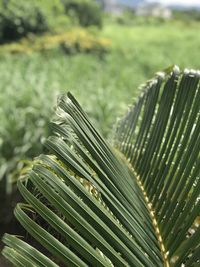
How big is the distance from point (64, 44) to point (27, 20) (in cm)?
125

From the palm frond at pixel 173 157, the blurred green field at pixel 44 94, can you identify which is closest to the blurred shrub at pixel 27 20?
the blurred green field at pixel 44 94

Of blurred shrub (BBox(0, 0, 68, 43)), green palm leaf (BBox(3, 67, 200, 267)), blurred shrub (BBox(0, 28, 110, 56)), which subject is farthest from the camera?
blurred shrub (BBox(0, 28, 110, 56))

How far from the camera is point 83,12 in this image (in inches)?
799

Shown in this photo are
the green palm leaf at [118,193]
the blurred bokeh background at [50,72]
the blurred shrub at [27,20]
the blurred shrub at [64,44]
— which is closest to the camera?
the green palm leaf at [118,193]

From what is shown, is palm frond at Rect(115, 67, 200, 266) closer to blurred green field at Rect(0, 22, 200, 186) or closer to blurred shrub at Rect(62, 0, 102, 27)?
blurred green field at Rect(0, 22, 200, 186)

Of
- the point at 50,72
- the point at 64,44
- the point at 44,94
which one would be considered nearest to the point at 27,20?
the point at 64,44

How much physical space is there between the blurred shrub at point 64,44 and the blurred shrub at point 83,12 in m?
2.14

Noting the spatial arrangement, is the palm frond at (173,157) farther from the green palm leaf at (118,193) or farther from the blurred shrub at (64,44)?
the blurred shrub at (64,44)

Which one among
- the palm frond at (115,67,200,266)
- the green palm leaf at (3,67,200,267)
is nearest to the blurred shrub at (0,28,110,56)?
the palm frond at (115,67,200,266)

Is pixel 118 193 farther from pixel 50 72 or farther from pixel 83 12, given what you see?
pixel 83 12

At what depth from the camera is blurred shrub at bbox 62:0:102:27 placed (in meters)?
18.9

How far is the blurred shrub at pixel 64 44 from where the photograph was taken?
13.4m

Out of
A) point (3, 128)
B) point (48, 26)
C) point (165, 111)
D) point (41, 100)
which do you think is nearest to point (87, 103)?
point (41, 100)

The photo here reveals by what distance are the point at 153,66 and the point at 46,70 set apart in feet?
13.1
